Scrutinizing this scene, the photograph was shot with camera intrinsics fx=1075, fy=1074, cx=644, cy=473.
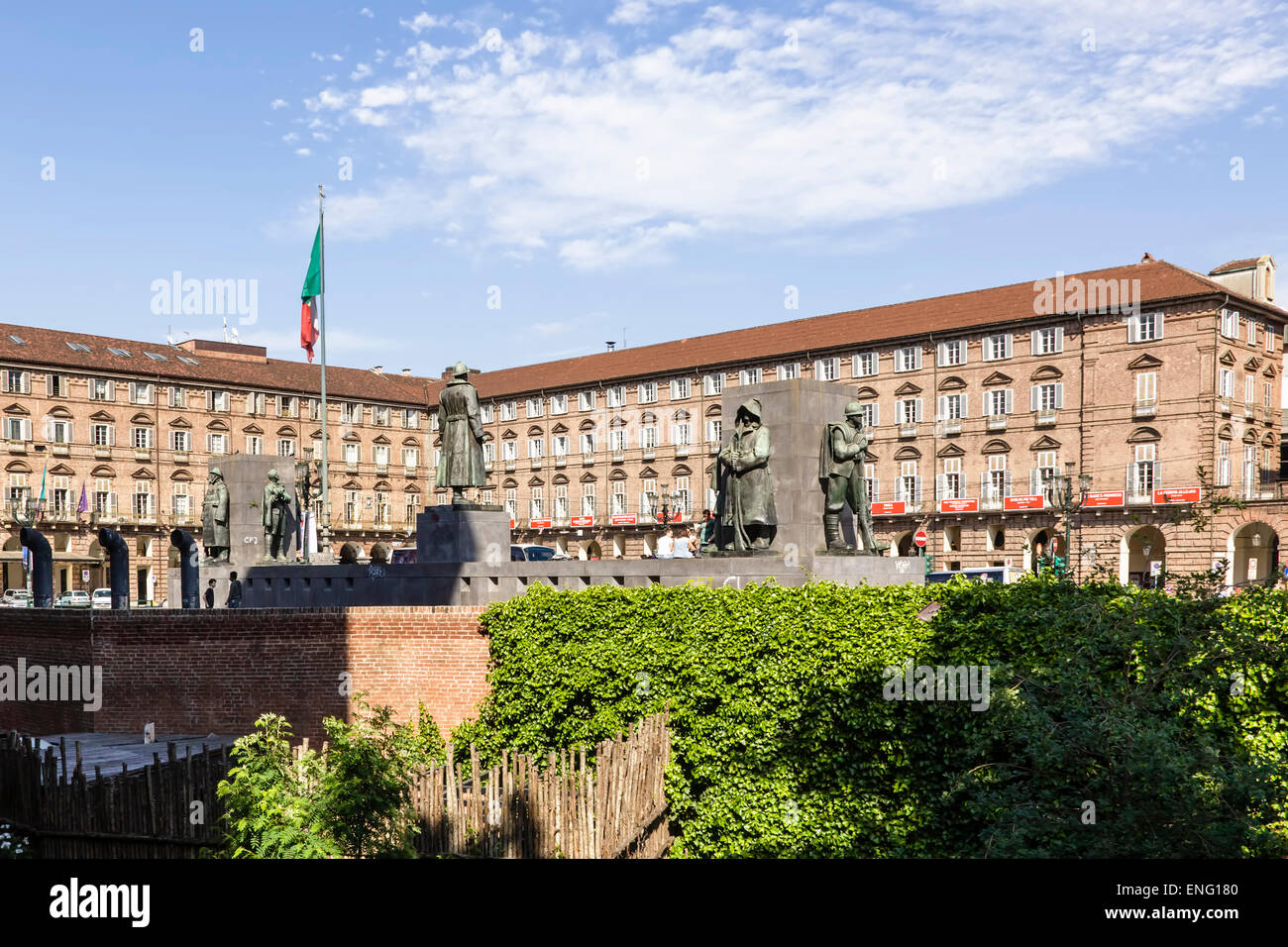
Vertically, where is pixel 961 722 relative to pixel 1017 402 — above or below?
below

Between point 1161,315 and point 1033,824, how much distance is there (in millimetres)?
51723

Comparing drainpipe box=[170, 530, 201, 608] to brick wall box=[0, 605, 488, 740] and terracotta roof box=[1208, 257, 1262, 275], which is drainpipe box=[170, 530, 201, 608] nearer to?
brick wall box=[0, 605, 488, 740]

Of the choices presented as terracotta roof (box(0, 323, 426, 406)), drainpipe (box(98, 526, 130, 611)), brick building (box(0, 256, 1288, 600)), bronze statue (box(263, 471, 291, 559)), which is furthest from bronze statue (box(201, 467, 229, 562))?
terracotta roof (box(0, 323, 426, 406))

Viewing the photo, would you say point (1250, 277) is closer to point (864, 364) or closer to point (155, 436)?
point (864, 364)

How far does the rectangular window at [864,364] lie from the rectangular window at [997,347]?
22.1 feet

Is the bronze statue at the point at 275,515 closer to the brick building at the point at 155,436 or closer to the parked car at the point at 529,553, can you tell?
the parked car at the point at 529,553

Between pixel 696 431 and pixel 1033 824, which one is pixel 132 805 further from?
pixel 696 431

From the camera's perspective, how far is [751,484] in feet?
55.7

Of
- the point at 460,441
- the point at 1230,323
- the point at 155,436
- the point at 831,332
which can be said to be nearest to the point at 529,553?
the point at 460,441

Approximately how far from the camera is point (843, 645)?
1310 centimetres

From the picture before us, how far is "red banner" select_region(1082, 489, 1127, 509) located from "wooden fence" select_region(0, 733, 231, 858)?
168 feet

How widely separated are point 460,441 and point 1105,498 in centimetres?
4427

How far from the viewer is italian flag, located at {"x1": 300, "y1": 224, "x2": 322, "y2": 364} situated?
36125mm
